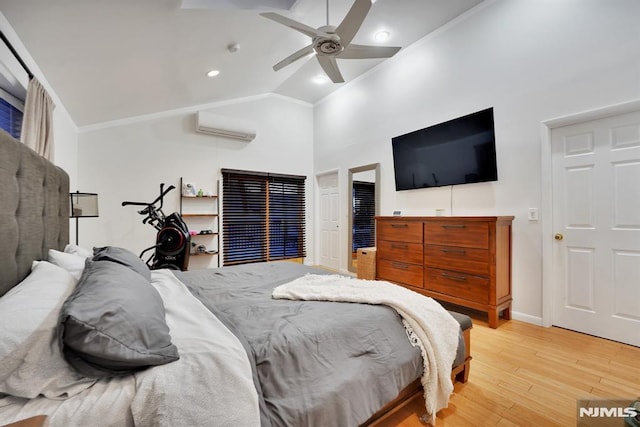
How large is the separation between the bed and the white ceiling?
129 cm

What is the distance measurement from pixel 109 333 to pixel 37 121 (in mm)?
2483

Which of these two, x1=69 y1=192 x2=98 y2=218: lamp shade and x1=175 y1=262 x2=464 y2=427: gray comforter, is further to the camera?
x1=69 y1=192 x2=98 y2=218: lamp shade

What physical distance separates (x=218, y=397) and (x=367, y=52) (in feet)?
9.52

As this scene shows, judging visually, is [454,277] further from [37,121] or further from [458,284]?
[37,121]


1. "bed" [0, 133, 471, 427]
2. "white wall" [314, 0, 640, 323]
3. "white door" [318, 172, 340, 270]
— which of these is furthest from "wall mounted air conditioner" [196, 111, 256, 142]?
"bed" [0, 133, 471, 427]

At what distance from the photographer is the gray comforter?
105 cm

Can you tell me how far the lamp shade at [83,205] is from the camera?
9.34 feet

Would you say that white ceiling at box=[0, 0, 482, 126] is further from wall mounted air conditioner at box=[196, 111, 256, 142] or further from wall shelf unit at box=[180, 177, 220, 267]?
wall shelf unit at box=[180, 177, 220, 267]

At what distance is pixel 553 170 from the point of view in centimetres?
274

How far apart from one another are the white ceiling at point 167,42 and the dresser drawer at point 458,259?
111 inches

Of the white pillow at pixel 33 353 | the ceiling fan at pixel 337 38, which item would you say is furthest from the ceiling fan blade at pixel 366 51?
the white pillow at pixel 33 353

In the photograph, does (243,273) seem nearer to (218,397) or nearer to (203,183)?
(218,397)

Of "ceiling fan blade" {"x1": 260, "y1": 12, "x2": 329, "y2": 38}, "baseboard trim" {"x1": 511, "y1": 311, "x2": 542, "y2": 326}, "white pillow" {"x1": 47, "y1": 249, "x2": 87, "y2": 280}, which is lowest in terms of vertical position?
"baseboard trim" {"x1": 511, "y1": 311, "x2": 542, "y2": 326}

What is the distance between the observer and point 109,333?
2.75 feet
